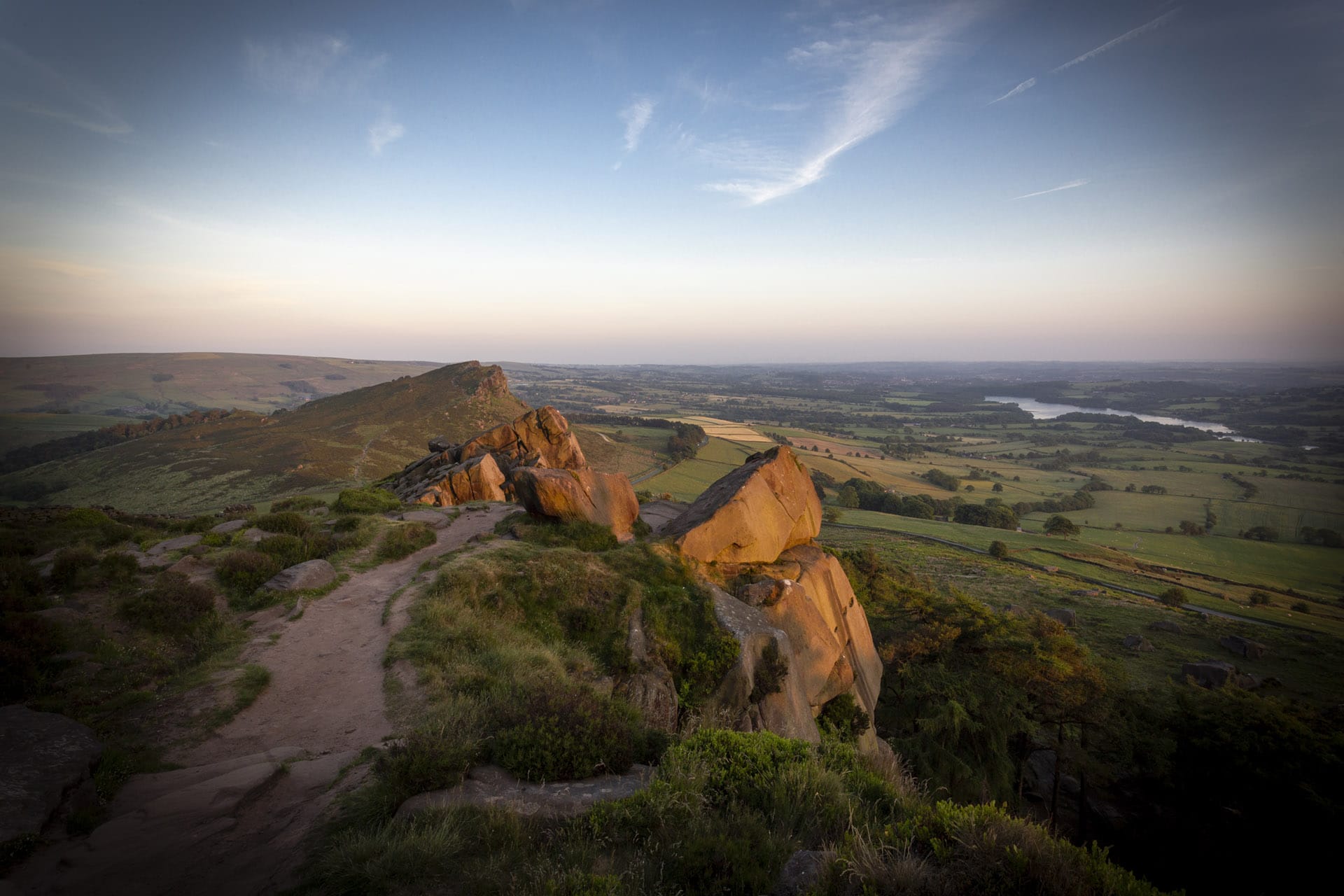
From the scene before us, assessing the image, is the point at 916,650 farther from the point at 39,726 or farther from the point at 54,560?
the point at 54,560

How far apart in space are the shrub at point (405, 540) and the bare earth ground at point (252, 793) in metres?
6.16

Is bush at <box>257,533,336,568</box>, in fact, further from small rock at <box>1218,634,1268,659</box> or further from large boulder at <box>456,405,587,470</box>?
small rock at <box>1218,634,1268,659</box>

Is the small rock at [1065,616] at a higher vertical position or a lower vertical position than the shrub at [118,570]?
lower

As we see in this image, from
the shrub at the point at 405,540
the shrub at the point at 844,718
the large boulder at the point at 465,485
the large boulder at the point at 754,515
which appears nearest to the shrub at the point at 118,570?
the shrub at the point at 405,540

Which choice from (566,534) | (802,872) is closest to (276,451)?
(566,534)

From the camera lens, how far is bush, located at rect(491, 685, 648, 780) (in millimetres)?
7582

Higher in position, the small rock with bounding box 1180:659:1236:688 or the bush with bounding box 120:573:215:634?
the bush with bounding box 120:573:215:634

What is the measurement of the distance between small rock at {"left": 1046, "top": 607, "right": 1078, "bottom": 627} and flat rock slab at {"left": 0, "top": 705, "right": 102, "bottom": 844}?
181ft

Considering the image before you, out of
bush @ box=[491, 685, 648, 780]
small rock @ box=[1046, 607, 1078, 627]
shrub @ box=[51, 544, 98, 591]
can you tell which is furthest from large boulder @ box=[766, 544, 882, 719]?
small rock @ box=[1046, 607, 1078, 627]

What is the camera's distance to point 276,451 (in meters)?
64.8

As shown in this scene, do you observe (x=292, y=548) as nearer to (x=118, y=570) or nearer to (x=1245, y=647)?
(x=118, y=570)

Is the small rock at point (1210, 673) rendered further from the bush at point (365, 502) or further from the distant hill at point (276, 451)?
the distant hill at point (276, 451)

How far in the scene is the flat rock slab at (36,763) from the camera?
582 centimetres

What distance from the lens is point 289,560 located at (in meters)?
17.9
